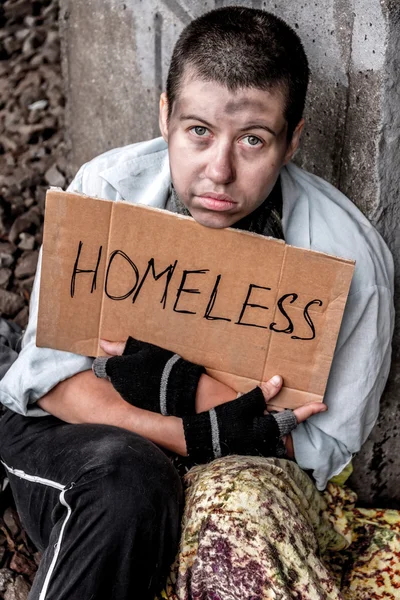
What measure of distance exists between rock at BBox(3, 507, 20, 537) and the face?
1146 millimetres

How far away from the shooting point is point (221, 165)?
1.90m

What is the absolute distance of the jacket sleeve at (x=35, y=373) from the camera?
7.06 ft

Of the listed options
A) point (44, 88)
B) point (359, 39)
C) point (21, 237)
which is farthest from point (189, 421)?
point (44, 88)

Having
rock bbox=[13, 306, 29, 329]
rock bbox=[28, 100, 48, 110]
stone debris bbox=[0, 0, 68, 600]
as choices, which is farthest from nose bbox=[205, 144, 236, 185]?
rock bbox=[28, 100, 48, 110]

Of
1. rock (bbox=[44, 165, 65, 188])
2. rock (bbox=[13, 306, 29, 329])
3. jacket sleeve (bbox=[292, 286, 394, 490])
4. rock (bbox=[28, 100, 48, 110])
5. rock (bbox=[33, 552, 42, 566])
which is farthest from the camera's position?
rock (bbox=[28, 100, 48, 110])

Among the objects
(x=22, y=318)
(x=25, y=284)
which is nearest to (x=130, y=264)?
(x=22, y=318)

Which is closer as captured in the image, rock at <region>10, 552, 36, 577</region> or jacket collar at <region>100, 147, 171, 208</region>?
jacket collar at <region>100, 147, 171, 208</region>

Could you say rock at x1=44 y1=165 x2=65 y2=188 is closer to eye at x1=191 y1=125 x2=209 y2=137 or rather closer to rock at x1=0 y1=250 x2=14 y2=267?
rock at x1=0 y1=250 x2=14 y2=267

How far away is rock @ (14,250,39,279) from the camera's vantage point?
11.2 ft

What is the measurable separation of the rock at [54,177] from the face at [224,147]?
1.87 m

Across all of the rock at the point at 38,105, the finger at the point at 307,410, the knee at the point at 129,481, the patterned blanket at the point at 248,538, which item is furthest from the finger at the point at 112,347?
the rock at the point at 38,105

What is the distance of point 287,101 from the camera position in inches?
77.5

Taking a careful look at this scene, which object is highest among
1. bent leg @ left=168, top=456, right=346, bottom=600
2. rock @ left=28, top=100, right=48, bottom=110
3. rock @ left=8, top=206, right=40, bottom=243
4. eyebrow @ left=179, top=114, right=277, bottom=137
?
rock @ left=28, top=100, right=48, bottom=110

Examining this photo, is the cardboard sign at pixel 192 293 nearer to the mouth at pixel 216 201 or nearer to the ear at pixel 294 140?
the mouth at pixel 216 201
